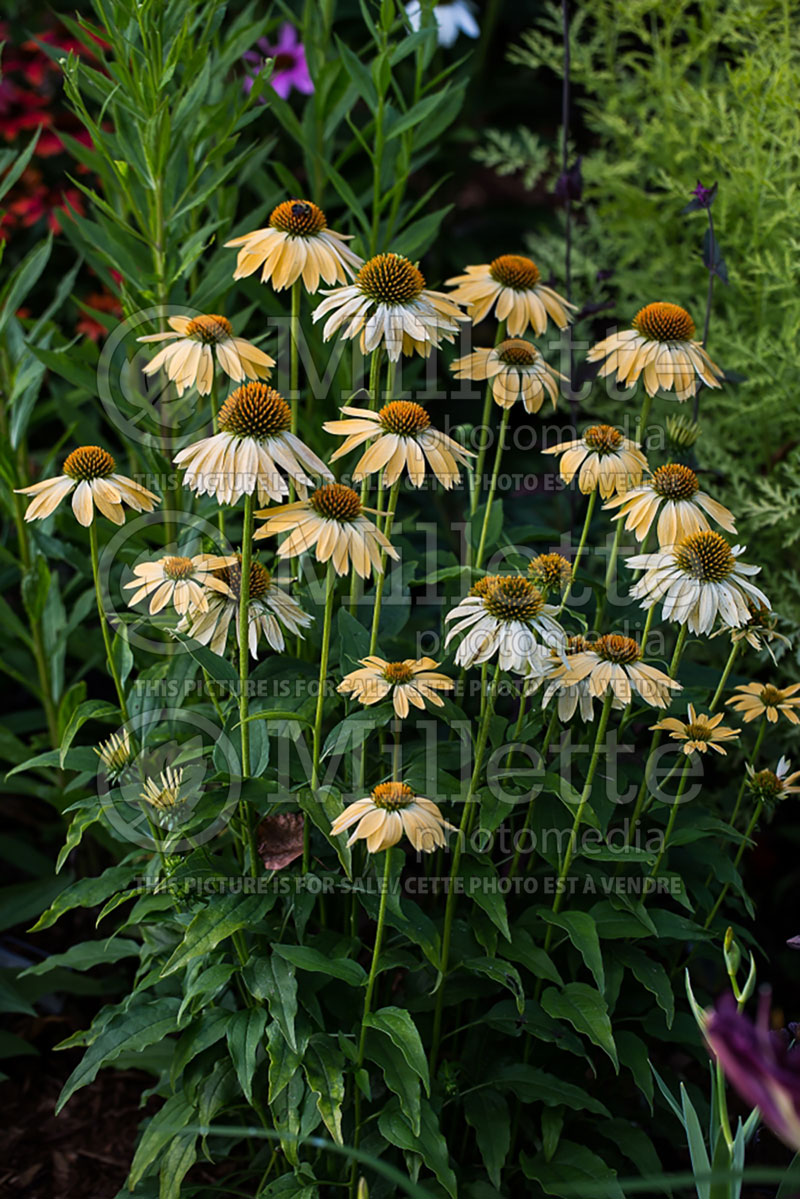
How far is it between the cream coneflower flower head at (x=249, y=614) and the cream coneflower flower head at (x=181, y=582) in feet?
0.06

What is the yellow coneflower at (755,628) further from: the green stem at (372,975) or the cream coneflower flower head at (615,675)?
the green stem at (372,975)

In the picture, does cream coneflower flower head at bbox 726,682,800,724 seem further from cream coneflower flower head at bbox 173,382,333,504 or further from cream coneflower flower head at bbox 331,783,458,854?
cream coneflower flower head at bbox 173,382,333,504

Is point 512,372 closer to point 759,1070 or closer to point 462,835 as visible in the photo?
point 462,835

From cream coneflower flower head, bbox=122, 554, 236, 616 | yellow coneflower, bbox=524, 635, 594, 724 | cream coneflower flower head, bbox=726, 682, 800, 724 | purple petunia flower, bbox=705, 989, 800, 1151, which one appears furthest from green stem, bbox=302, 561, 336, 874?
purple petunia flower, bbox=705, 989, 800, 1151

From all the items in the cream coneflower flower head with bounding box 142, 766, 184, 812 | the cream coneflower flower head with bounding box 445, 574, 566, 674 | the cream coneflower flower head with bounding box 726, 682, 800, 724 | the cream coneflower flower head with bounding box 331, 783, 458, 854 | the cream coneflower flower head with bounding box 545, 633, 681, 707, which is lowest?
the cream coneflower flower head with bounding box 142, 766, 184, 812

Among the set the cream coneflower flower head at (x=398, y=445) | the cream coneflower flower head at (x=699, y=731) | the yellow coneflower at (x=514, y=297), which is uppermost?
the yellow coneflower at (x=514, y=297)

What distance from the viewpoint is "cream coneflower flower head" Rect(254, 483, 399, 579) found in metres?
1.22

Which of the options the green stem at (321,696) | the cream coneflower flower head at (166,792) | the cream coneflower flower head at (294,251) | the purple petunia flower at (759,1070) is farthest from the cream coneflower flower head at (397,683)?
the purple petunia flower at (759,1070)

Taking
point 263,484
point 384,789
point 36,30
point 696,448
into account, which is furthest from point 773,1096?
point 36,30

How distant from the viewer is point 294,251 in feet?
4.61

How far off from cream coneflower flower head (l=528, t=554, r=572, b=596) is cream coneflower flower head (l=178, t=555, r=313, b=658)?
31cm

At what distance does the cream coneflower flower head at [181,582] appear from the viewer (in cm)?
131

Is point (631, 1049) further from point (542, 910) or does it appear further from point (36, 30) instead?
point (36, 30)

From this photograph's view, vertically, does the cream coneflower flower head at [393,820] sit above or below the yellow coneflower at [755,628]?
below
